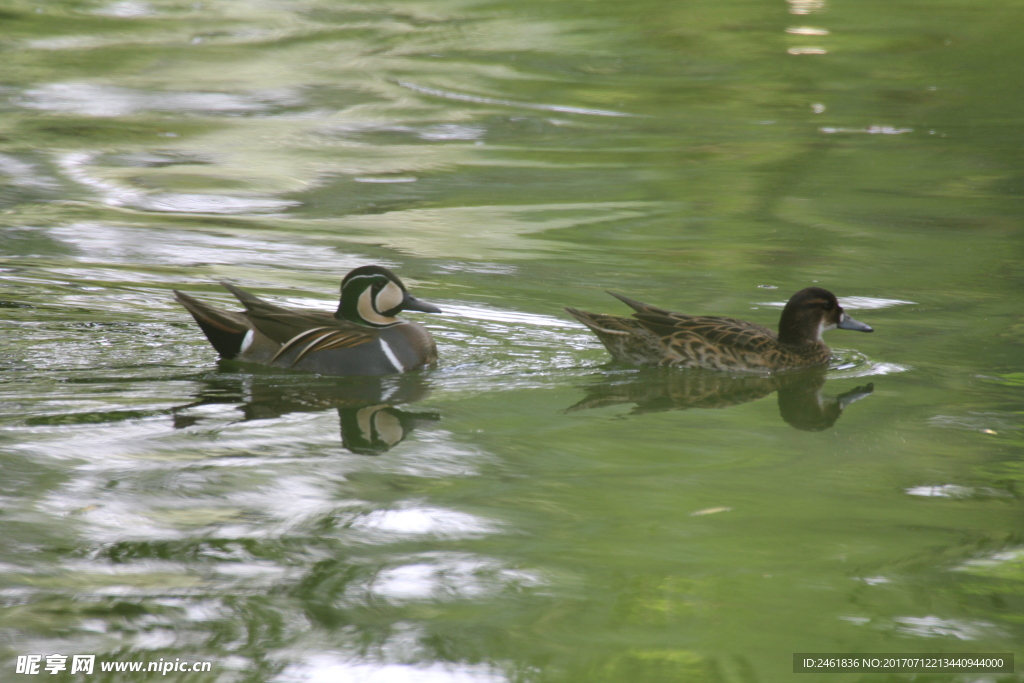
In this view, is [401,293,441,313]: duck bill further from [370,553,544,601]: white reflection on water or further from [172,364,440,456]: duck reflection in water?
[370,553,544,601]: white reflection on water

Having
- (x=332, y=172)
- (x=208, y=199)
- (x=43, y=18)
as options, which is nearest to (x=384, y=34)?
(x=43, y=18)

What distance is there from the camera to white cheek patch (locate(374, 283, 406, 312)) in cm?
802

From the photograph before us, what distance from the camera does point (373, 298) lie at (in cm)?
803

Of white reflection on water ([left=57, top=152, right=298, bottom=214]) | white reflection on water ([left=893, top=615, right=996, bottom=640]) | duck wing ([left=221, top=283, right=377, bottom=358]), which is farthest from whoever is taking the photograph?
white reflection on water ([left=57, top=152, right=298, bottom=214])

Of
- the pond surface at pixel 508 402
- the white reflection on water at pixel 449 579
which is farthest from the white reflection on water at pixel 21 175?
the white reflection on water at pixel 449 579

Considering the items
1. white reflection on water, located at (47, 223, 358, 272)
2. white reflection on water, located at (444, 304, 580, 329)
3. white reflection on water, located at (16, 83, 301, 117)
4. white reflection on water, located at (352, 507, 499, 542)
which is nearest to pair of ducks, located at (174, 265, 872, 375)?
white reflection on water, located at (444, 304, 580, 329)

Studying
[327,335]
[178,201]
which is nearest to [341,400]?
[327,335]

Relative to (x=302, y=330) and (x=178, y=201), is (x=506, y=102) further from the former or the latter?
(x=302, y=330)

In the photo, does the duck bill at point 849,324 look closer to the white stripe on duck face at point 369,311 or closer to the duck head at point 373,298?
the duck head at point 373,298

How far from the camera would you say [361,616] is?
4.49 meters

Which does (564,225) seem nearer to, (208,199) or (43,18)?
(208,199)

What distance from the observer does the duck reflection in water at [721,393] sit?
24.2 ft

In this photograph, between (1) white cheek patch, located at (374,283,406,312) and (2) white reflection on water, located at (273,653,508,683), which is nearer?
(2) white reflection on water, located at (273,653,508,683)

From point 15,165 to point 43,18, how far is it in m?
10.1
